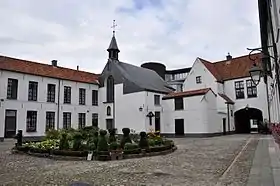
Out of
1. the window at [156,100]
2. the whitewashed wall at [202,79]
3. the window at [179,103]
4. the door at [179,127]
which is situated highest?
the whitewashed wall at [202,79]

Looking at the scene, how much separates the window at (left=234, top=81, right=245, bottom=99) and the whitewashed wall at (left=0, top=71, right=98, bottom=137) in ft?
57.5

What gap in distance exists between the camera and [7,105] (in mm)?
26109

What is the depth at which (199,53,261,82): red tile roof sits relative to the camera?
33.9m

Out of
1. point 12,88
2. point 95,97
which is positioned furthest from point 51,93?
point 95,97

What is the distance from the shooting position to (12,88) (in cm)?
2680

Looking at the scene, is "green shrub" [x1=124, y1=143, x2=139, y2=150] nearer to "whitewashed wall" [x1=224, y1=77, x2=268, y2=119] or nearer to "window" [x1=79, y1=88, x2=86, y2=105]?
"window" [x1=79, y1=88, x2=86, y2=105]

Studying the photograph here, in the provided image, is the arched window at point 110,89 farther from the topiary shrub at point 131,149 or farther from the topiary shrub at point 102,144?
the topiary shrub at point 102,144

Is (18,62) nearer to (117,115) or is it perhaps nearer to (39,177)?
(117,115)

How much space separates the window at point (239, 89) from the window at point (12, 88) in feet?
79.9

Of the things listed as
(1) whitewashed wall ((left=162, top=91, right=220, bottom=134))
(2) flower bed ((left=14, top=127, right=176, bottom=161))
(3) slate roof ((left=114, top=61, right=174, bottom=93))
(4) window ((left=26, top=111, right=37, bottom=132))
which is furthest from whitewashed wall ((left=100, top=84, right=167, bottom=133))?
(2) flower bed ((left=14, top=127, right=176, bottom=161))

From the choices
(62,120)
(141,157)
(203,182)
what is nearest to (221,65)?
(62,120)

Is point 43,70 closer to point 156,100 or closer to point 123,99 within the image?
point 123,99

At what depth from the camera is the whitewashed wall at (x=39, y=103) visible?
26.0m

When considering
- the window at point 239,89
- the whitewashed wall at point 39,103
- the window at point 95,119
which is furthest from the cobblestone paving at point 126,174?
the window at point 239,89
